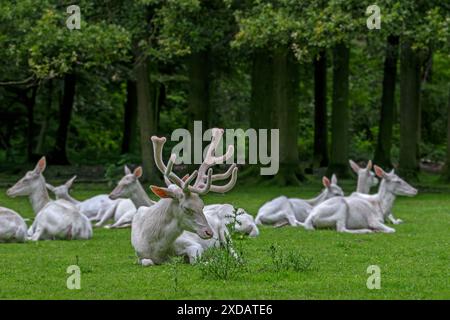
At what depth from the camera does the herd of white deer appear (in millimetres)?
10859

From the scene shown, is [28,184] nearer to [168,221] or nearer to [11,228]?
[11,228]

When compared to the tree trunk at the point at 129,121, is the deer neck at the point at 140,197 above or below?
below

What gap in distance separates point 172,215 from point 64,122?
23027 mm

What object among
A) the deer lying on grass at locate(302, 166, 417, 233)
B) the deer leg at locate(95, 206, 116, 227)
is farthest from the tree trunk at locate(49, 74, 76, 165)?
the deer lying on grass at locate(302, 166, 417, 233)

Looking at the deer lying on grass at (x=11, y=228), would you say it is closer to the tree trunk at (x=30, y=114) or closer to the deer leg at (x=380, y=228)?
the deer leg at (x=380, y=228)

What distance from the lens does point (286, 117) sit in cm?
2611

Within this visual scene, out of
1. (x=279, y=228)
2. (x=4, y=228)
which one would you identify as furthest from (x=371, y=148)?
(x=4, y=228)

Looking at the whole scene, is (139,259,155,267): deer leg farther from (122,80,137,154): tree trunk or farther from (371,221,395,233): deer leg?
(122,80,137,154): tree trunk

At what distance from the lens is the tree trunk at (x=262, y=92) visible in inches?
1069

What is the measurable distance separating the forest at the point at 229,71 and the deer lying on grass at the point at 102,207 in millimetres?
3222

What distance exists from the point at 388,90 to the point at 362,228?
1384 centimetres

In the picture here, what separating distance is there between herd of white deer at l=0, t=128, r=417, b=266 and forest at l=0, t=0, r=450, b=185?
442 cm

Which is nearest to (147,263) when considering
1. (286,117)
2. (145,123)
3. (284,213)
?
(284,213)

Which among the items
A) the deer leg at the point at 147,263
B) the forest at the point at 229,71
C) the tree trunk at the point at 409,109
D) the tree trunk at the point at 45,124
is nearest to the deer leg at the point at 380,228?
the deer leg at the point at 147,263
